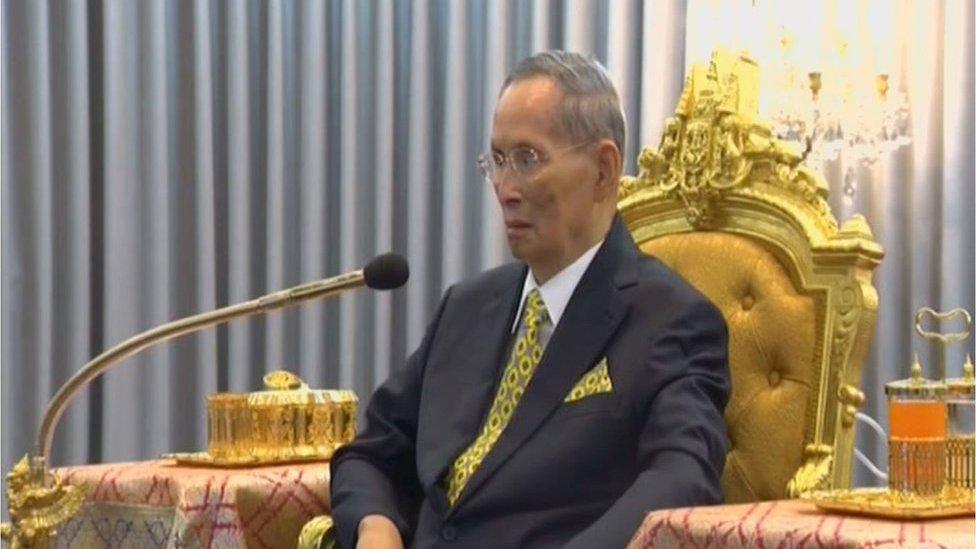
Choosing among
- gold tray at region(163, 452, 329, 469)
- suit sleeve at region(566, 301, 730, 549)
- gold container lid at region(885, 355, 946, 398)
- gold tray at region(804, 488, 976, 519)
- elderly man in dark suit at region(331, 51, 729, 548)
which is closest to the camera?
gold tray at region(804, 488, 976, 519)

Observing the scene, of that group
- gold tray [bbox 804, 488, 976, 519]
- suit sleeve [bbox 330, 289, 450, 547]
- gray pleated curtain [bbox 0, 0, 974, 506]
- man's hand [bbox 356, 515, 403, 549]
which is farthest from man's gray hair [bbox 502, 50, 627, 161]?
gray pleated curtain [bbox 0, 0, 974, 506]

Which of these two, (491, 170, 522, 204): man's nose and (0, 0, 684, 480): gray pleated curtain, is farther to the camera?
(0, 0, 684, 480): gray pleated curtain

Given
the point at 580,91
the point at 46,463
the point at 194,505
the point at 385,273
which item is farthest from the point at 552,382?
the point at 46,463

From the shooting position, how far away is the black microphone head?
2.38m

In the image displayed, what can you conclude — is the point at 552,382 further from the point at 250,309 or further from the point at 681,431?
the point at 250,309

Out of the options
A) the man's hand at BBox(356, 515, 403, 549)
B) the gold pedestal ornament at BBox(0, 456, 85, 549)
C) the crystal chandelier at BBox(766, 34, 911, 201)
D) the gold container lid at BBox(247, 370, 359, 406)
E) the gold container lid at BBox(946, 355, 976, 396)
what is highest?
the crystal chandelier at BBox(766, 34, 911, 201)

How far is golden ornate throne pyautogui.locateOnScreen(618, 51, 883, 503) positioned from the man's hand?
0.54 meters

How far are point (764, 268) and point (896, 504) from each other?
2.86 ft

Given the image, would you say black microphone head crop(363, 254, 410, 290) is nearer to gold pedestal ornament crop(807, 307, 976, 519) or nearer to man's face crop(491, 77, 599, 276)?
man's face crop(491, 77, 599, 276)

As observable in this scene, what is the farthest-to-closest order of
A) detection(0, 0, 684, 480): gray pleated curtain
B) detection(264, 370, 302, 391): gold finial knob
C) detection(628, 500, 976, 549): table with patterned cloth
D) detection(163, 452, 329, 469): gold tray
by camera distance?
detection(0, 0, 684, 480): gray pleated curtain < detection(264, 370, 302, 391): gold finial knob < detection(163, 452, 329, 469): gold tray < detection(628, 500, 976, 549): table with patterned cloth

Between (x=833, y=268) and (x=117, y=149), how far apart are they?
2.69m

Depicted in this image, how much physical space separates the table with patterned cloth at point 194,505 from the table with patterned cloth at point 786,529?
783mm

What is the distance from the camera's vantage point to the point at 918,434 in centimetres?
199

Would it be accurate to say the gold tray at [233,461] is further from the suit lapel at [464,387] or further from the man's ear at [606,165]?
the man's ear at [606,165]
